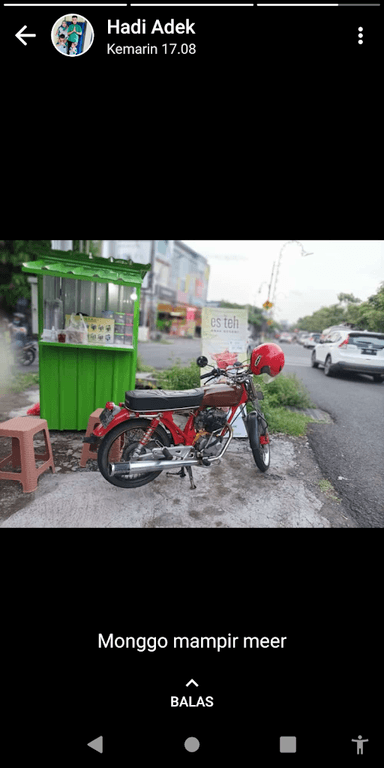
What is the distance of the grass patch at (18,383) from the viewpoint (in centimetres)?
553

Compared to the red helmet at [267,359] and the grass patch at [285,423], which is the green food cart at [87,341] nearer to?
the red helmet at [267,359]

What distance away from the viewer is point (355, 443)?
3705mm

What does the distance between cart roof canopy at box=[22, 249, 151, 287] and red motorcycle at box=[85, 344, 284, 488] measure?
130cm

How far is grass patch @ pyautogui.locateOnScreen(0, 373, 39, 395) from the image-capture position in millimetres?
5527

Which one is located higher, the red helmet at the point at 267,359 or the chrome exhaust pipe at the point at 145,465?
the red helmet at the point at 267,359

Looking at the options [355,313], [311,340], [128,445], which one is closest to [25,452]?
[128,445]

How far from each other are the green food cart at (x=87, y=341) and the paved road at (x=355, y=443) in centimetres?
183

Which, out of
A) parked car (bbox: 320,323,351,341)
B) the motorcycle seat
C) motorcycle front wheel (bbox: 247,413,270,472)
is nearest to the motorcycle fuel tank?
the motorcycle seat
